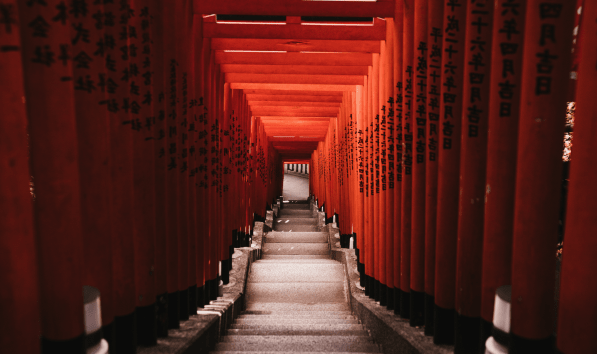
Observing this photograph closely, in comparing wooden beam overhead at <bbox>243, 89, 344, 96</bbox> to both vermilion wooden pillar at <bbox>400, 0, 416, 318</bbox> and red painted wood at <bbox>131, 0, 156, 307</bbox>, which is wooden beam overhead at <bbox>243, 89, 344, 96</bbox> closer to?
vermilion wooden pillar at <bbox>400, 0, 416, 318</bbox>

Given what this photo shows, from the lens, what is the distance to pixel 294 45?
4.93 metres

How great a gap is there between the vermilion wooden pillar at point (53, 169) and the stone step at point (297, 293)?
17.6 feet

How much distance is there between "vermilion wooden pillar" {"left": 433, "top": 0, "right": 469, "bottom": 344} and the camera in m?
2.52

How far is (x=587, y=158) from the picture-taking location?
1449mm

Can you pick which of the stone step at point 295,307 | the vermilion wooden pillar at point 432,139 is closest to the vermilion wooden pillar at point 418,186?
the vermilion wooden pillar at point 432,139

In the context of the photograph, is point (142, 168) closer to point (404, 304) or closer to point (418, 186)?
point (418, 186)

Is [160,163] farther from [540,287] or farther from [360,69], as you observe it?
[360,69]

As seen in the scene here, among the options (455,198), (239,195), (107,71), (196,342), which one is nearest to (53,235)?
(107,71)

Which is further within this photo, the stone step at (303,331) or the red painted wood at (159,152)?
the stone step at (303,331)

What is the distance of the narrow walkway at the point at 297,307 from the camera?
363cm

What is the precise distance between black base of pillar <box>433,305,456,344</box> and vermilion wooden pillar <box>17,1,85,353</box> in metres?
2.15

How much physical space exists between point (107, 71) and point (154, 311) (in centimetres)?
161

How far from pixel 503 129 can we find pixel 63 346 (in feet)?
7.21

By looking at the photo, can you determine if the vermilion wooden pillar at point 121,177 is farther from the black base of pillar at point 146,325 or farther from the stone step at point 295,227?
the stone step at point 295,227
